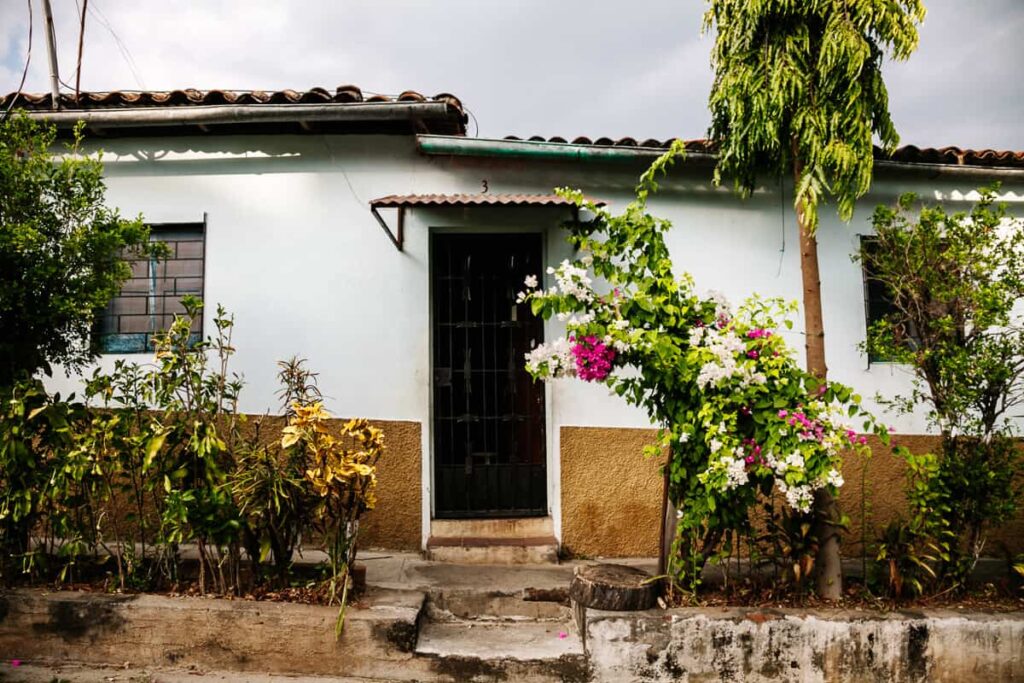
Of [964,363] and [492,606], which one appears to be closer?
[964,363]

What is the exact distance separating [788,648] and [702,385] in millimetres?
1695

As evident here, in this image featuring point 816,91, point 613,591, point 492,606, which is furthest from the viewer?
point 492,606

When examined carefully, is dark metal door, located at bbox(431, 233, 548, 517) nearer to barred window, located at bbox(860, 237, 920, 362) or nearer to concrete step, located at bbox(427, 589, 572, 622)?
concrete step, located at bbox(427, 589, 572, 622)

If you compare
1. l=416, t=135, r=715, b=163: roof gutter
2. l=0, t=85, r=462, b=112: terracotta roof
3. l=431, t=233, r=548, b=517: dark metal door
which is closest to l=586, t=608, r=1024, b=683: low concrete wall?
l=431, t=233, r=548, b=517: dark metal door

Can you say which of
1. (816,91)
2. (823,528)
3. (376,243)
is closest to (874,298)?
(816,91)

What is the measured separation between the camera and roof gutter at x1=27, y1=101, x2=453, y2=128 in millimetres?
5320

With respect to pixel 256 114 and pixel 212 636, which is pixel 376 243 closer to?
pixel 256 114

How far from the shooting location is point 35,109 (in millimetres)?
5578

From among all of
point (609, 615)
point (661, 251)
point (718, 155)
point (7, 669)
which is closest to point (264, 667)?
point (7, 669)

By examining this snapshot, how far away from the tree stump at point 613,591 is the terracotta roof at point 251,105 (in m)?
3.60

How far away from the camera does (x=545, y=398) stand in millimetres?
5754

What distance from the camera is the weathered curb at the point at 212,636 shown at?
4.04 m

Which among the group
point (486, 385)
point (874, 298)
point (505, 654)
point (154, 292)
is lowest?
point (505, 654)

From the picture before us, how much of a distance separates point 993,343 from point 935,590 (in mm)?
1667
